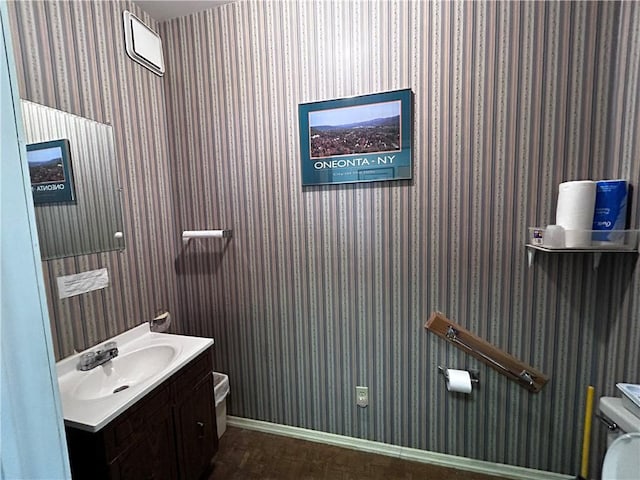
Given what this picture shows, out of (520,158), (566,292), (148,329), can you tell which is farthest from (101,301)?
(566,292)

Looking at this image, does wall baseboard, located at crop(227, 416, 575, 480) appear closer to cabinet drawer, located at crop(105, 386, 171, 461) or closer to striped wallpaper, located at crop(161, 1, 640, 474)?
striped wallpaper, located at crop(161, 1, 640, 474)

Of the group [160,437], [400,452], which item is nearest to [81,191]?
[160,437]

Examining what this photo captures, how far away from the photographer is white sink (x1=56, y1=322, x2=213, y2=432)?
3.30 feet

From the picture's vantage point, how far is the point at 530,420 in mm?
1559

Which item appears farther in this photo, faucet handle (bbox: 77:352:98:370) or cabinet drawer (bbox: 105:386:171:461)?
faucet handle (bbox: 77:352:98:370)

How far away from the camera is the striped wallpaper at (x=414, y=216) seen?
4.46 feet

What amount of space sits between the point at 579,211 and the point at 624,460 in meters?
0.96

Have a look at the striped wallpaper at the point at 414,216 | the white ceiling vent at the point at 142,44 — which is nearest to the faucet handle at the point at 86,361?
the striped wallpaper at the point at 414,216

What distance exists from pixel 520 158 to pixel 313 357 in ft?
5.33

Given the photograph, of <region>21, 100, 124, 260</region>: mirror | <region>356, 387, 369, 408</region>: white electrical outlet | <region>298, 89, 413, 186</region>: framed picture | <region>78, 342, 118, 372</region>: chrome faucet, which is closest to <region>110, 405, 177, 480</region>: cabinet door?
<region>78, 342, 118, 372</region>: chrome faucet

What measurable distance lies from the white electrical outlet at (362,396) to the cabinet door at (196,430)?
2.81ft

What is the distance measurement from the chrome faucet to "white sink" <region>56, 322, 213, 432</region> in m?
0.02

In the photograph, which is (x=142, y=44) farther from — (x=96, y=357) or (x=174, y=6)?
(x=96, y=357)

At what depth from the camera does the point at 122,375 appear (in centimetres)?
141
